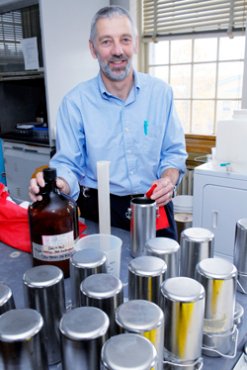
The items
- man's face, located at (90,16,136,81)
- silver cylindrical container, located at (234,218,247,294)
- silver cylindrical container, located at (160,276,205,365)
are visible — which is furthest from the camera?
man's face, located at (90,16,136,81)

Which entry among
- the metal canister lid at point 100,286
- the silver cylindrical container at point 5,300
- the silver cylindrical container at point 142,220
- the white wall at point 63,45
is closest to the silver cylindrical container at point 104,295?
the metal canister lid at point 100,286

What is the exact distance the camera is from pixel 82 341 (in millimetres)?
438

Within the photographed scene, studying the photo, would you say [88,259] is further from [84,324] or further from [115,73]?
[115,73]

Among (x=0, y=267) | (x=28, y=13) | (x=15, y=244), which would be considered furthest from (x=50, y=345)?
(x=28, y=13)

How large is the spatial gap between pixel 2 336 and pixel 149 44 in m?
2.83

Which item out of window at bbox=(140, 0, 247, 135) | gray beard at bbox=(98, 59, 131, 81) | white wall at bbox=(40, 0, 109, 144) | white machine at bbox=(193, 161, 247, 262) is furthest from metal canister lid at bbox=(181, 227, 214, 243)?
window at bbox=(140, 0, 247, 135)

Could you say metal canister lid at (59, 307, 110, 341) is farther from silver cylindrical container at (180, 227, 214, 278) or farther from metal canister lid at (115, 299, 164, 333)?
silver cylindrical container at (180, 227, 214, 278)

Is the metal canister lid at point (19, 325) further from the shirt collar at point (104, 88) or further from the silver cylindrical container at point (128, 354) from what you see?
the shirt collar at point (104, 88)

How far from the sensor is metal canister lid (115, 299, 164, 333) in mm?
460

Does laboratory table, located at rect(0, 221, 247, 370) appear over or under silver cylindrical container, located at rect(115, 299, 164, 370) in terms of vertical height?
under

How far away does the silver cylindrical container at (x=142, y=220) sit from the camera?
2.76 ft

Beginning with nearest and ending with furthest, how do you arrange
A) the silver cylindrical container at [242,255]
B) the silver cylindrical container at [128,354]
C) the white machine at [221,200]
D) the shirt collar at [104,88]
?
the silver cylindrical container at [128,354], the silver cylindrical container at [242,255], the shirt collar at [104,88], the white machine at [221,200]

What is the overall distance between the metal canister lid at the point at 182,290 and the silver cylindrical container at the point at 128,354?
9cm

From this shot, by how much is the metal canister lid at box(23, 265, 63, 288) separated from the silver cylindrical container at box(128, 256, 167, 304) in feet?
0.41
